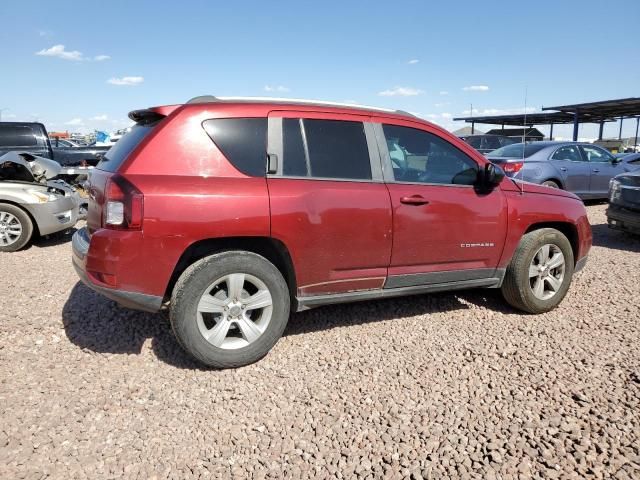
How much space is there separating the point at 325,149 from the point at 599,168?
30.9ft

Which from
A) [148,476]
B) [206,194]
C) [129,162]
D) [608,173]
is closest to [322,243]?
[206,194]

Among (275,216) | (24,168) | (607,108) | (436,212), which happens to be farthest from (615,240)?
(607,108)

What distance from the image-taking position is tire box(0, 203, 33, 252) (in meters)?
6.63

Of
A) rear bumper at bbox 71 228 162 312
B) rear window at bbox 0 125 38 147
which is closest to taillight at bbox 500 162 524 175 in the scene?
rear bumper at bbox 71 228 162 312

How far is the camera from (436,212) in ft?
12.0

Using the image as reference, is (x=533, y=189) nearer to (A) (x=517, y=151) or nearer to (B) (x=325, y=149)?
(B) (x=325, y=149)

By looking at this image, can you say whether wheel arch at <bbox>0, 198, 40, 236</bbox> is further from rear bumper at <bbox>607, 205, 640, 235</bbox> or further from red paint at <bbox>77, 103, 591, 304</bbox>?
rear bumper at <bbox>607, 205, 640, 235</bbox>

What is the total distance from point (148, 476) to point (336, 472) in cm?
91

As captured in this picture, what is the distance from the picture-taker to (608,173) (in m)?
10.6

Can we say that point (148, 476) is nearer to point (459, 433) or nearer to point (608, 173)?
point (459, 433)

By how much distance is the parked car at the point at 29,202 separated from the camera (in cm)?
666

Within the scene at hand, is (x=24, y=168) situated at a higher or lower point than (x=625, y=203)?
higher

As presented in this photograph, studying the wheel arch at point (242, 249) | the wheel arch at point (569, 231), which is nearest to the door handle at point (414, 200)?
the wheel arch at point (242, 249)

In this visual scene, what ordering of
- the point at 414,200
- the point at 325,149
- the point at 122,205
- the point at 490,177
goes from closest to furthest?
the point at 122,205, the point at 325,149, the point at 414,200, the point at 490,177
